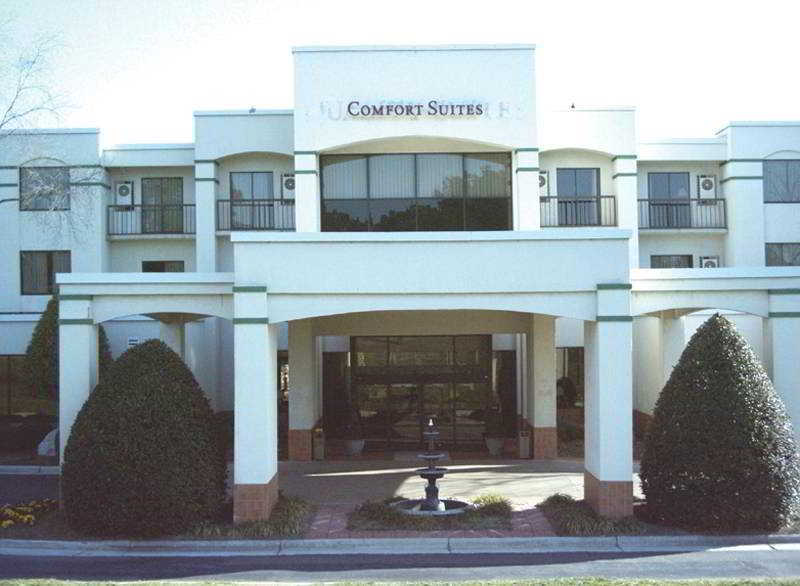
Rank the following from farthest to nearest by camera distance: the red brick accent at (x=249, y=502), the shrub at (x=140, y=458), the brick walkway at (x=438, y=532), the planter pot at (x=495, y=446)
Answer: the planter pot at (x=495, y=446) → the red brick accent at (x=249, y=502) → the brick walkway at (x=438, y=532) → the shrub at (x=140, y=458)

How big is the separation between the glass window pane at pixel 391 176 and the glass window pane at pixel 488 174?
147 cm

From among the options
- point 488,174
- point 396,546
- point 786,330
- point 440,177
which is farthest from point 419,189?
point 396,546

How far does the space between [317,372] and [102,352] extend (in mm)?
5905

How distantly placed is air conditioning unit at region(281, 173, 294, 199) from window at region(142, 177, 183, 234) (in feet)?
12.2

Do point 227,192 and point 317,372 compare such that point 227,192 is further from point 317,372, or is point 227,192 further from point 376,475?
point 376,475

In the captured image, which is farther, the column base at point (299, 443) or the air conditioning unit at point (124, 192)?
the air conditioning unit at point (124, 192)

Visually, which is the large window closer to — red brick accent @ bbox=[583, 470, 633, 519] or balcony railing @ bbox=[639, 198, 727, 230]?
balcony railing @ bbox=[639, 198, 727, 230]

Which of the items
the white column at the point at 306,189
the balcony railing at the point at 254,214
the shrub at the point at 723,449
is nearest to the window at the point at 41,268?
the balcony railing at the point at 254,214

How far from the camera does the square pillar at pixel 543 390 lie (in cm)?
2208

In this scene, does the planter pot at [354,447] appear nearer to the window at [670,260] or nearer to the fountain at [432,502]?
the fountain at [432,502]

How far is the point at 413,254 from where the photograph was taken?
15328 millimetres

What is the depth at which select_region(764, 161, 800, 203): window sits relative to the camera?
88.8 ft

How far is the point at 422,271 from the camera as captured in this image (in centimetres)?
1529

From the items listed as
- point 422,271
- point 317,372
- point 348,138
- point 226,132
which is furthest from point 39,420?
point 422,271
